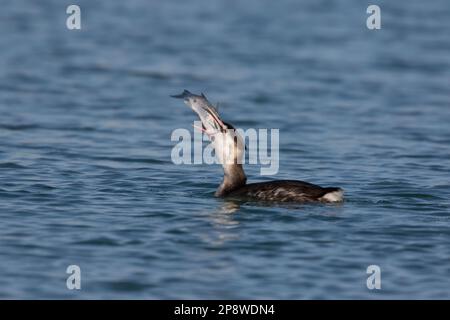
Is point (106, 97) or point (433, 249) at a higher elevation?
point (106, 97)

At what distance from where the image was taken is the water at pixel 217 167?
1092 cm

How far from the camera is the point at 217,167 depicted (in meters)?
16.5

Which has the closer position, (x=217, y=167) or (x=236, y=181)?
(x=236, y=181)

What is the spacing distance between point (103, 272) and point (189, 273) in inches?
32.5

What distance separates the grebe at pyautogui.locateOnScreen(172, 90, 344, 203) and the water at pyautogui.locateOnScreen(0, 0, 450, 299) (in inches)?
6.9

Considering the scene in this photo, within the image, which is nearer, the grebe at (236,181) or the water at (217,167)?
the water at (217,167)

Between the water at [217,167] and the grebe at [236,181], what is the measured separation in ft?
0.57

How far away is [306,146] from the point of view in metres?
18.5

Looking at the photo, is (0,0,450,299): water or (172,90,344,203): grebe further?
(172,90,344,203): grebe

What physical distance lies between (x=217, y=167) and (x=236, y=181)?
8.80 ft

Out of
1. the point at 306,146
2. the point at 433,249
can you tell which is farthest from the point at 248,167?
the point at 433,249

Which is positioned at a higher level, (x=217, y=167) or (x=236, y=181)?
(x=217, y=167)

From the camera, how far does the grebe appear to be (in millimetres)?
13148

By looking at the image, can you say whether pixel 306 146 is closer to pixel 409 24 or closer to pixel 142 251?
pixel 142 251
